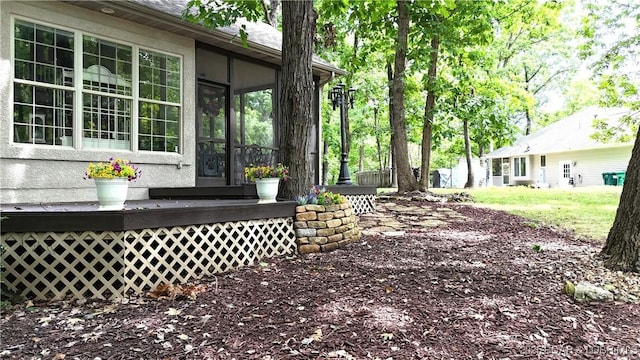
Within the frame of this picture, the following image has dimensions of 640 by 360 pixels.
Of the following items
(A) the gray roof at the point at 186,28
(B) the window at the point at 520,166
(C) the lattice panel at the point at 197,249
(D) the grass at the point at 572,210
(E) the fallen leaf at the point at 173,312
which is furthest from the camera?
(B) the window at the point at 520,166

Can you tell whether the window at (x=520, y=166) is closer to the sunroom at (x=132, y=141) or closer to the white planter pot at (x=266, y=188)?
the sunroom at (x=132, y=141)

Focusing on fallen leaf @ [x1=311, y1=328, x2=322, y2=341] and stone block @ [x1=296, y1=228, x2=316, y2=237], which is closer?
fallen leaf @ [x1=311, y1=328, x2=322, y2=341]

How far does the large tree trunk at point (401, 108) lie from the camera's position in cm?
1119

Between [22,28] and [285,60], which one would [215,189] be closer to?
[285,60]

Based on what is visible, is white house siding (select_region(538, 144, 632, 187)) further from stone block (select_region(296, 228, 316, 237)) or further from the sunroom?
stone block (select_region(296, 228, 316, 237))

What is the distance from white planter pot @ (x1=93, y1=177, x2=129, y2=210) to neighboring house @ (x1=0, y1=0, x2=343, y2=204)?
245 centimetres

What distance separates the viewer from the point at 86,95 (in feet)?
19.7

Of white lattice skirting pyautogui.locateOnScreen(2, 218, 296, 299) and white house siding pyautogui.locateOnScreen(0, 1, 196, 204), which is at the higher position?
white house siding pyautogui.locateOnScreen(0, 1, 196, 204)

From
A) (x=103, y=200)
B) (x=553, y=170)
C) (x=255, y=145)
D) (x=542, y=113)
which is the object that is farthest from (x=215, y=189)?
(x=542, y=113)

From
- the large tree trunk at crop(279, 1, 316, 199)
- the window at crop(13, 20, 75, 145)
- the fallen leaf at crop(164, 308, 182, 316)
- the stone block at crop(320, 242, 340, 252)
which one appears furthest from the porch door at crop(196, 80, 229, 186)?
the fallen leaf at crop(164, 308, 182, 316)

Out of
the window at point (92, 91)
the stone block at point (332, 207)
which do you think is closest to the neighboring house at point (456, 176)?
the window at point (92, 91)

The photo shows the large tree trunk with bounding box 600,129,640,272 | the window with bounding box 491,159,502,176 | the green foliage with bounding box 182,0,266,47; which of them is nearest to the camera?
the large tree trunk with bounding box 600,129,640,272

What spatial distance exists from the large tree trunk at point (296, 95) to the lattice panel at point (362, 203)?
327cm

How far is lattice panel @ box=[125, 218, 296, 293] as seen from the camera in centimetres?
355
